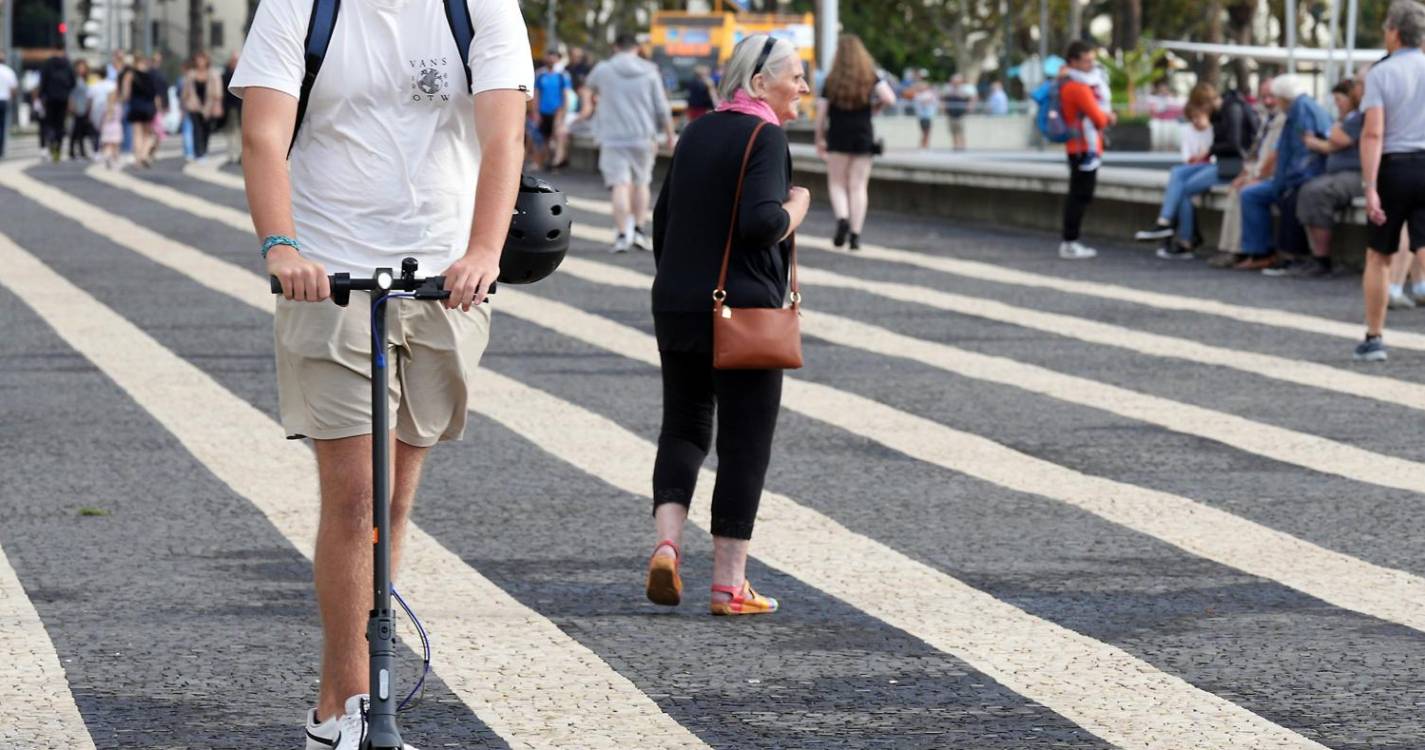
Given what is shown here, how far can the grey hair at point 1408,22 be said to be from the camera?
12570 millimetres

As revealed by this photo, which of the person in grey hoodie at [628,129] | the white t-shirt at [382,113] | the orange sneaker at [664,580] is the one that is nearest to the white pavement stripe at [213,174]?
the person in grey hoodie at [628,129]

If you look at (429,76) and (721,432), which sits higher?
(429,76)

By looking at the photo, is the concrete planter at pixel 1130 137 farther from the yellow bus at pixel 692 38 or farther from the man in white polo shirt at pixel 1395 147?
the man in white polo shirt at pixel 1395 147

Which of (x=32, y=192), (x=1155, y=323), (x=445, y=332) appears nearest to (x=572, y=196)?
(x=32, y=192)

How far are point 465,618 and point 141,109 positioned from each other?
29.0 meters

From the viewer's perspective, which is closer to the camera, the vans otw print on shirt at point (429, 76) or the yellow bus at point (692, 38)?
the vans otw print on shirt at point (429, 76)

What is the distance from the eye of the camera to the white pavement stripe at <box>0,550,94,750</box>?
5.23 metres

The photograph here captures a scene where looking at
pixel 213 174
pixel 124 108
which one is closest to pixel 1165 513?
pixel 213 174

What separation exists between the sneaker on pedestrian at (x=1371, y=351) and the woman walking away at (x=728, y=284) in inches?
257

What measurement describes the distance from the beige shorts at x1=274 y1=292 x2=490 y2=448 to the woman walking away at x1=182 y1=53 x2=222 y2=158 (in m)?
31.6

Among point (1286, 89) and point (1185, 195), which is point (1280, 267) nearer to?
point (1286, 89)

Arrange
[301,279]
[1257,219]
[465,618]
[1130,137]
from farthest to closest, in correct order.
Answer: [1130,137]
[1257,219]
[465,618]
[301,279]

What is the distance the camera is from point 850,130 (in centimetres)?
2003

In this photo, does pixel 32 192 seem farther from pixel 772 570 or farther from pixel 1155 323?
pixel 772 570
